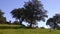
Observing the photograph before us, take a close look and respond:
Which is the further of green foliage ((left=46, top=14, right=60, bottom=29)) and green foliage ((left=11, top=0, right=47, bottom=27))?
green foliage ((left=46, top=14, right=60, bottom=29))

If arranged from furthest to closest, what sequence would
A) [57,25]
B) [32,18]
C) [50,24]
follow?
1. [50,24]
2. [57,25]
3. [32,18]

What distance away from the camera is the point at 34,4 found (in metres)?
65.6

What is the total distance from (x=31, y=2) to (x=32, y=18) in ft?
21.4

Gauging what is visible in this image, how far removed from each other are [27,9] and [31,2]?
321 cm

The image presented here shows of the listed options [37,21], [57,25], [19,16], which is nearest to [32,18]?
[37,21]

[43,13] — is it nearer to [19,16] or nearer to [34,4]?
[34,4]

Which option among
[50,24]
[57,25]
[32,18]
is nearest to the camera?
[32,18]

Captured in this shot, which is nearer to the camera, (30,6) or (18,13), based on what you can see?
(30,6)

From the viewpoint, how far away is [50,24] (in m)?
89.8

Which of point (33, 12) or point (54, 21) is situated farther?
point (54, 21)

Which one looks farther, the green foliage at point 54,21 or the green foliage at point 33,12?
the green foliage at point 54,21

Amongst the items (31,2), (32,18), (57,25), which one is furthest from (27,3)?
(57,25)

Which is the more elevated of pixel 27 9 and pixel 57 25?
pixel 27 9

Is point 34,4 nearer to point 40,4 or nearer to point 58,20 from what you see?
point 40,4
